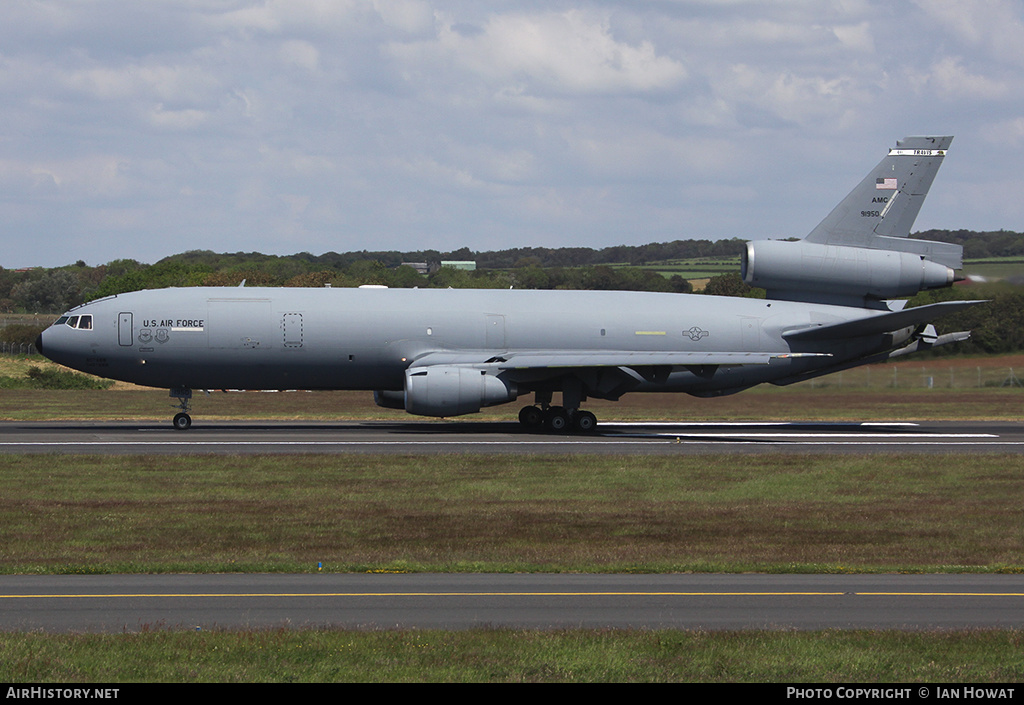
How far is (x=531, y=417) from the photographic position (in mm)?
44875

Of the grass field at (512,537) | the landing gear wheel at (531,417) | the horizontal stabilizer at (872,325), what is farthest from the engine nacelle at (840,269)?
the grass field at (512,537)

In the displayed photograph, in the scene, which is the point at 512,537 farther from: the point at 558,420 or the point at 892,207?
the point at 892,207

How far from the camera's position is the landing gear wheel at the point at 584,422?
4216 centimetres

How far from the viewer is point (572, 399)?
42.5 meters

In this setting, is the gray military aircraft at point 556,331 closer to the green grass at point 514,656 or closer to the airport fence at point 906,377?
the airport fence at point 906,377

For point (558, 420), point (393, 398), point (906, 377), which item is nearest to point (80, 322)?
point (393, 398)

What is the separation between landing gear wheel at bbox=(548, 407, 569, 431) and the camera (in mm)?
42469

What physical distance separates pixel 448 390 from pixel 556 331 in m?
5.23

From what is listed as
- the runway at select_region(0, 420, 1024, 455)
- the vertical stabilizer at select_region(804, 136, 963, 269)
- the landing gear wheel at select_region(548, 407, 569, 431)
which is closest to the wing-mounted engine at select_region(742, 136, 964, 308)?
the vertical stabilizer at select_region(804, 136, 963, 269)

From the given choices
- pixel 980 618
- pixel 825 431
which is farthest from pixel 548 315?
pixel 980 618

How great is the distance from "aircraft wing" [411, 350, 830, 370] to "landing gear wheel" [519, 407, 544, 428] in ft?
12.7

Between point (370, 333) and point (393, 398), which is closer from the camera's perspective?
point (370, 333)

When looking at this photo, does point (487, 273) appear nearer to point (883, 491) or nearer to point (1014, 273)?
point (1014, 273)

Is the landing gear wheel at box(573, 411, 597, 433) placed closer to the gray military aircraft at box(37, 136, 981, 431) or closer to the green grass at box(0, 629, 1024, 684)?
the gray military aircraft at box(37, 136, 981, 431)
